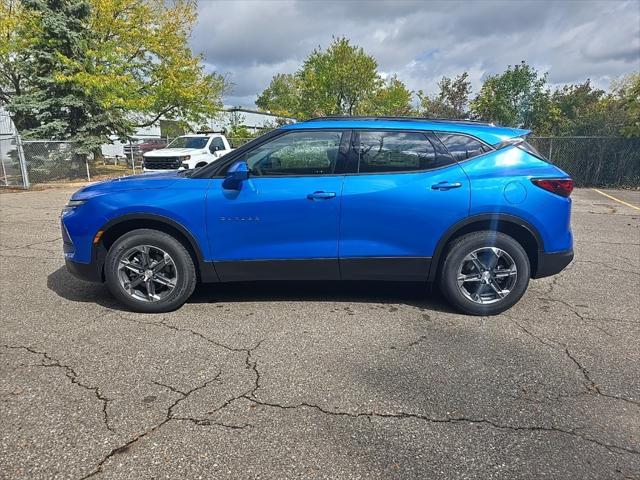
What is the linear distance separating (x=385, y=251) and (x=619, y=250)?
4.72 meters

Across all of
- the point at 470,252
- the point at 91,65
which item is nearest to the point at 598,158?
the point at 470,252

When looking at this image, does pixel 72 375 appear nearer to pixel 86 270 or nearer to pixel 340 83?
pixel 86 270

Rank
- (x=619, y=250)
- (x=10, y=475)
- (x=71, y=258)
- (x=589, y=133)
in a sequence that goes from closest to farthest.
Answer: (x=10, y=475) → (x=71, y=258) → (x=619, y=250) → (x=589, y=133)

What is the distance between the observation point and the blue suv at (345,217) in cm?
364

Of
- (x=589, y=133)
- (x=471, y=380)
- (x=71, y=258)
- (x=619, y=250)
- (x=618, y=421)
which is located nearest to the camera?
(x=618, y=421)

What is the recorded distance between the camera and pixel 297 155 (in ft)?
12.4

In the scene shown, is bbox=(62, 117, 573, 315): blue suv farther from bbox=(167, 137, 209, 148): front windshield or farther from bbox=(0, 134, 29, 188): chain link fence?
bbox=(0, 134, 29, 188): chain link fence

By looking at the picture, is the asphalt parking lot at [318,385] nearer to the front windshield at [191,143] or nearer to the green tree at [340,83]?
the front windshield at [191,143]

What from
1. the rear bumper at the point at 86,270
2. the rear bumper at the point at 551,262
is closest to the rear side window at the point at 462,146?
the rear bumper at the point at 551,262

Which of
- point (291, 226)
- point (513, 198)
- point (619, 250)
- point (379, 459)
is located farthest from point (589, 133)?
point (379, 459)

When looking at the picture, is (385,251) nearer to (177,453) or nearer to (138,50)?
(177,453)

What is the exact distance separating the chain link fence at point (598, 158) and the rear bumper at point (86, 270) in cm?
1627

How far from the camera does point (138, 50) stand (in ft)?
69.6

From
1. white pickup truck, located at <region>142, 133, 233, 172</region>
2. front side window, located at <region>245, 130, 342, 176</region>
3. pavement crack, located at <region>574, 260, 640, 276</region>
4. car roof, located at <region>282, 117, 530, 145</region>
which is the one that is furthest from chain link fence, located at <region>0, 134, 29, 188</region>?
pavement crack, located at <region>574, 260, 640, 276</region>
